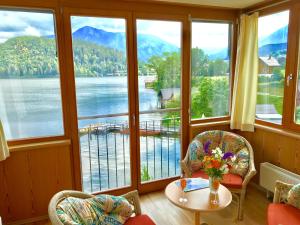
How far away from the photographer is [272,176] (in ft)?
9.29

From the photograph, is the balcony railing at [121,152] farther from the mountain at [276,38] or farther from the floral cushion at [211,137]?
the mountain at [276,38]

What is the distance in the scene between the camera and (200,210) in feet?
6.24

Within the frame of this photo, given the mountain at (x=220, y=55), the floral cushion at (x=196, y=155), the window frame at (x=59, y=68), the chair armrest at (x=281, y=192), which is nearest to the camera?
the chair armrest at (x=281, y=192)

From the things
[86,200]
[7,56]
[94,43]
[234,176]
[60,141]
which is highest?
[94,43]

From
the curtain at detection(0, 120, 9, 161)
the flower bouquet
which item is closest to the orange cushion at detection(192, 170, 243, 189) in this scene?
the flower bouquet

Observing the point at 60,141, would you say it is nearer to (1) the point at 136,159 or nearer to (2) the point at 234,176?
(1) the point at 136,159

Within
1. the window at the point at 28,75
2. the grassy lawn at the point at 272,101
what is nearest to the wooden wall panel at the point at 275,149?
the grassy lawn at the point at 272,101

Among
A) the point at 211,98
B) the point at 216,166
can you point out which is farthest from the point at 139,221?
the point at 211,98

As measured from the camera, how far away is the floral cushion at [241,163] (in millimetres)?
2721

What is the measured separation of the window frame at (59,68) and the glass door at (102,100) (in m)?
0.15

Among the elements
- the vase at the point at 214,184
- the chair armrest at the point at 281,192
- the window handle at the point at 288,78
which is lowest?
the chair armrest at the point at 281,192

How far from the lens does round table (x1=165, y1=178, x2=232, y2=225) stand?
193 cm

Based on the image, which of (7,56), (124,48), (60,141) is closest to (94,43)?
(124,48)

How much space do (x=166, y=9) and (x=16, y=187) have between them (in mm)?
2699
